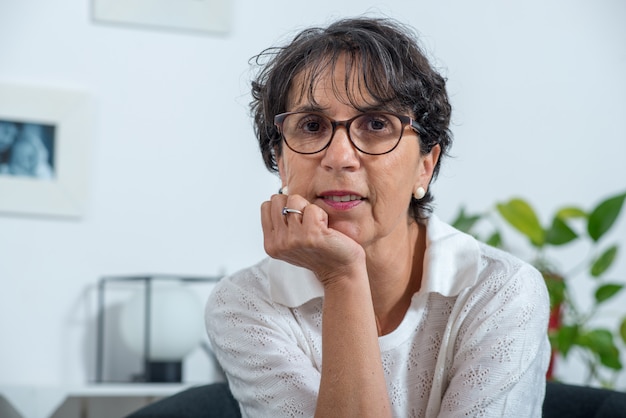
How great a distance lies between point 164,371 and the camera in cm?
250

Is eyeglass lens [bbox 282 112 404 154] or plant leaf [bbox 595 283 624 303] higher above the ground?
eyeglass lens [bbox 282 112 404 154]

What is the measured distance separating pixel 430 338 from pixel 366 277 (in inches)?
7.4

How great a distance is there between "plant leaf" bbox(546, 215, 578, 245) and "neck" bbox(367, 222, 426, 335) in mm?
1164

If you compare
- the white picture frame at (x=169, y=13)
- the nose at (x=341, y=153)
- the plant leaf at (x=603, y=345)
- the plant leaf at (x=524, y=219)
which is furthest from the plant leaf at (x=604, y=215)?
the nose at (x=341, y=153)

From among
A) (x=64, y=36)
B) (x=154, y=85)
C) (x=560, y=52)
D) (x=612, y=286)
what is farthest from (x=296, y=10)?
(x=612, y=286)

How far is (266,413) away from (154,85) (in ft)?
4.87

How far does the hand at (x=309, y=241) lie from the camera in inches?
52.0

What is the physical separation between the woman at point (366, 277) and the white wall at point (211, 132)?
1.13 meters

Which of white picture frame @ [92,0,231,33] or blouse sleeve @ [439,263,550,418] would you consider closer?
blouse sleeve @ [439,263,550,418]

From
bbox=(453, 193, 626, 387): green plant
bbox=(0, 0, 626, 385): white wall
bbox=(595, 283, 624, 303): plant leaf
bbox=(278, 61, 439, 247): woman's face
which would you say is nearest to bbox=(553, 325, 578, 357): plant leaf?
bbox=(453, 193, 626, 387): green plant

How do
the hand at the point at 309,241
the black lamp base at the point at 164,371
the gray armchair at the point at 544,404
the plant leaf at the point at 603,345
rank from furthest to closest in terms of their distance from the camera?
the plant leaf at the point at 603,345, the black lamp base at the point at 164,371, the gray armchair at the point at 544,404, the hand at the point at 309,241

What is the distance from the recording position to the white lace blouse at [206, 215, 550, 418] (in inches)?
53.8

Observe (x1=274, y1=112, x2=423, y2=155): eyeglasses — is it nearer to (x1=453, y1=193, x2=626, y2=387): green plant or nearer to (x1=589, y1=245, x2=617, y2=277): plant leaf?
(x1=453, y1=193, x2=626, y2=387): green plant

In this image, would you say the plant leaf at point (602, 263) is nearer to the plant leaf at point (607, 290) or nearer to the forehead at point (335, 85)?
the plant leaf at point (607, 290)
